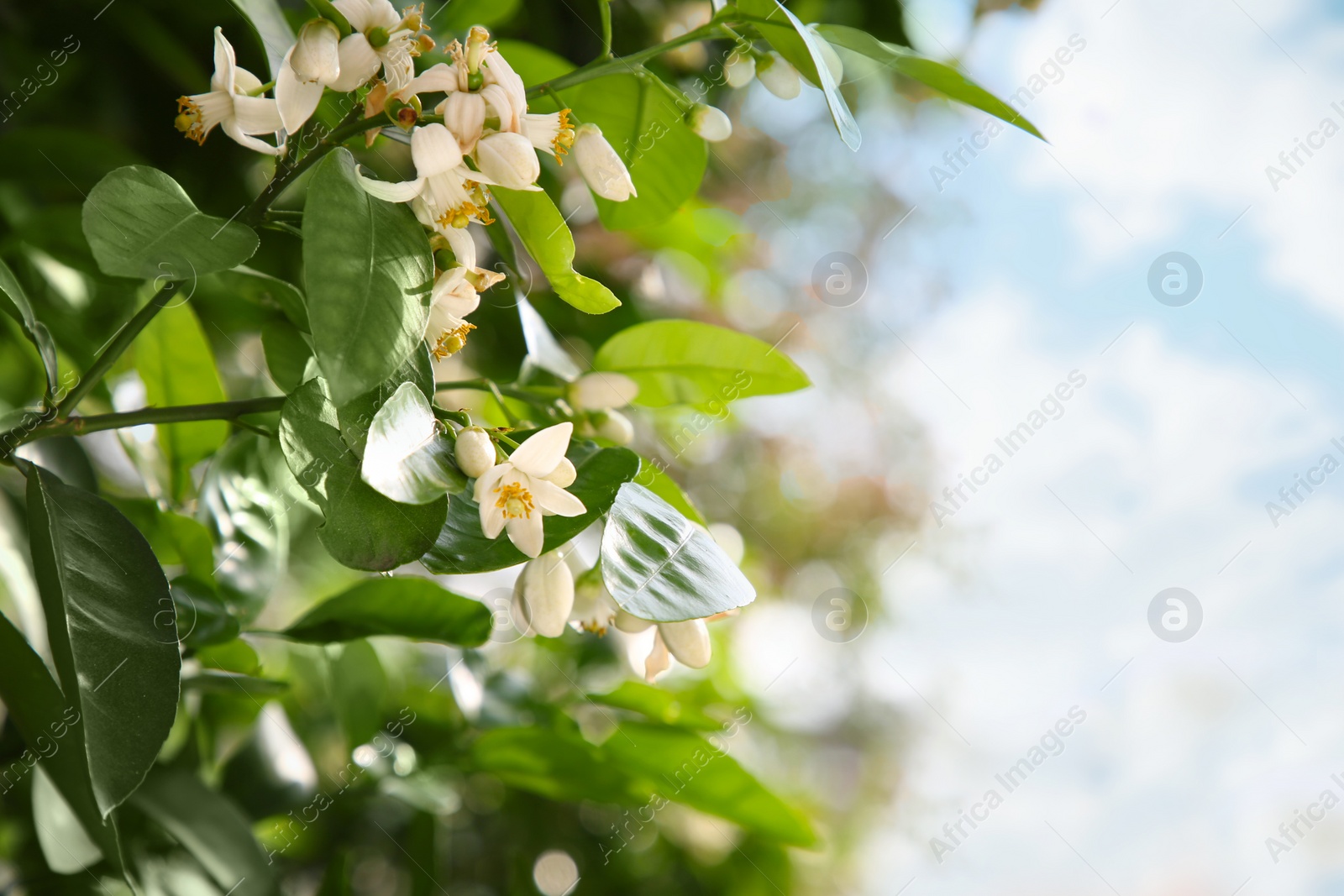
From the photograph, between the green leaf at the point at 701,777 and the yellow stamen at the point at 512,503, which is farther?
the green leaf at the point at 701,777

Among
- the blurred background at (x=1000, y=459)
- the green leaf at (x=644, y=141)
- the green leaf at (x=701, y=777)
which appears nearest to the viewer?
the green leaf at (x=644, y=141)

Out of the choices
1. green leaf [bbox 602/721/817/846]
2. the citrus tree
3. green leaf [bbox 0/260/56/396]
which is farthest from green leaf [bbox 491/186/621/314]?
green leaf [bbox 602/721/817/846]

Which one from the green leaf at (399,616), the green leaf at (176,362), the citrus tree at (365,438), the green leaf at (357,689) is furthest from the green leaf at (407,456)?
the green leaf at (357,689)

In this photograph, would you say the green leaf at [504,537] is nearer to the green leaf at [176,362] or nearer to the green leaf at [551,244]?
the green leaf at [551,244]

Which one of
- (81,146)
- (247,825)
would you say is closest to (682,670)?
(247,825)

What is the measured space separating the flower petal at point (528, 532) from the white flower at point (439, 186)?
0.10m

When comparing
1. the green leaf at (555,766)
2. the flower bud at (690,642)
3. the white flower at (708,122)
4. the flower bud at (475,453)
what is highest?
the white flower at (708,122)

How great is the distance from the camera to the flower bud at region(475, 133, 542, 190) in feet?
0.96

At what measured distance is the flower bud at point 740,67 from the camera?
0.45 m

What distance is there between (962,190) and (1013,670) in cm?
92

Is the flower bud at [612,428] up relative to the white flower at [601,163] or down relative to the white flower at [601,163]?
down

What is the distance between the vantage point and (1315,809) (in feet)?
3.91

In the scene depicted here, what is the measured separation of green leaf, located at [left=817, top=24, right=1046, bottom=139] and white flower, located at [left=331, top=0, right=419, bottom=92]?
18 centimetres

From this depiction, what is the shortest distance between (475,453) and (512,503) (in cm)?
2
